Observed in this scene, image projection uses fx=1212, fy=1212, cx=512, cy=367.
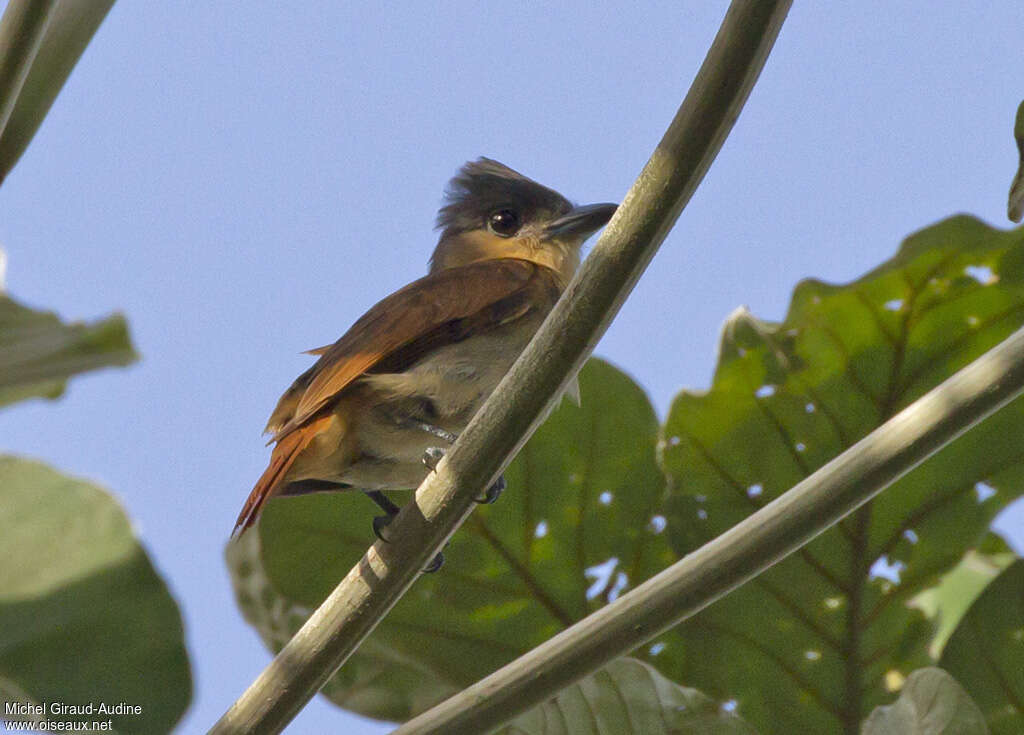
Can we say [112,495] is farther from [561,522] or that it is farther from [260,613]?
[561,522]

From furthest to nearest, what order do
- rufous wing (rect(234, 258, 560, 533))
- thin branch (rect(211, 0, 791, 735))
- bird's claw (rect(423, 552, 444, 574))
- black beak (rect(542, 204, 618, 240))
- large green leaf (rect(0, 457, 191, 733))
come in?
black beak (rect(542, 204, 618, 240)), rufous wing (rect(234, 258, 560, 533)), bird's claw (rect(423, 552, 444, 574)), large green leaf (rect(0, 457, 191, 733)), thin branch (rect(211, 0, 791, 735))

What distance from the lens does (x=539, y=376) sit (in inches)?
43.1

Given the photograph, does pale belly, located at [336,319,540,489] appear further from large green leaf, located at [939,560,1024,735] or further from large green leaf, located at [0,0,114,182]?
large green leaf, located at [0,0,114,182]

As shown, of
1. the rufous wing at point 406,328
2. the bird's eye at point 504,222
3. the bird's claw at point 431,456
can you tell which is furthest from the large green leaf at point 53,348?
the bird's eye at point 504,222

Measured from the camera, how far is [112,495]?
1436mm

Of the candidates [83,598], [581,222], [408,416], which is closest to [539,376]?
[83,598]

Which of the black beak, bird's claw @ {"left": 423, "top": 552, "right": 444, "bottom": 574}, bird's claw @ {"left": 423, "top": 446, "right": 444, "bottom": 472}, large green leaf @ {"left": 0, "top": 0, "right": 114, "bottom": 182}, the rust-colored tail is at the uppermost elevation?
large green leaf @ {"left": 0, "top": 0, "right": 114, "bottom": 182}

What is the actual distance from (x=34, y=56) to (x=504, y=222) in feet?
7.60

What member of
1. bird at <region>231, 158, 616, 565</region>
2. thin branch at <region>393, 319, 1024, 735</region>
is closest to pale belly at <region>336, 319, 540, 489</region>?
bird at <region>231, 158, 616, 565</region>

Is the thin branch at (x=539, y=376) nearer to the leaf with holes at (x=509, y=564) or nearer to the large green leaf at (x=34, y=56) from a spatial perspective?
the large green leaf at (x=34, y=56)

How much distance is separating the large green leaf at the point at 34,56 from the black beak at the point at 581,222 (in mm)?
1929

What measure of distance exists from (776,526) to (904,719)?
723 millimetres

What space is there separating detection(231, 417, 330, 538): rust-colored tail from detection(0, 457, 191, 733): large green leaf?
1.42ft

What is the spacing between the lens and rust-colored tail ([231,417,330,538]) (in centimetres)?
189
